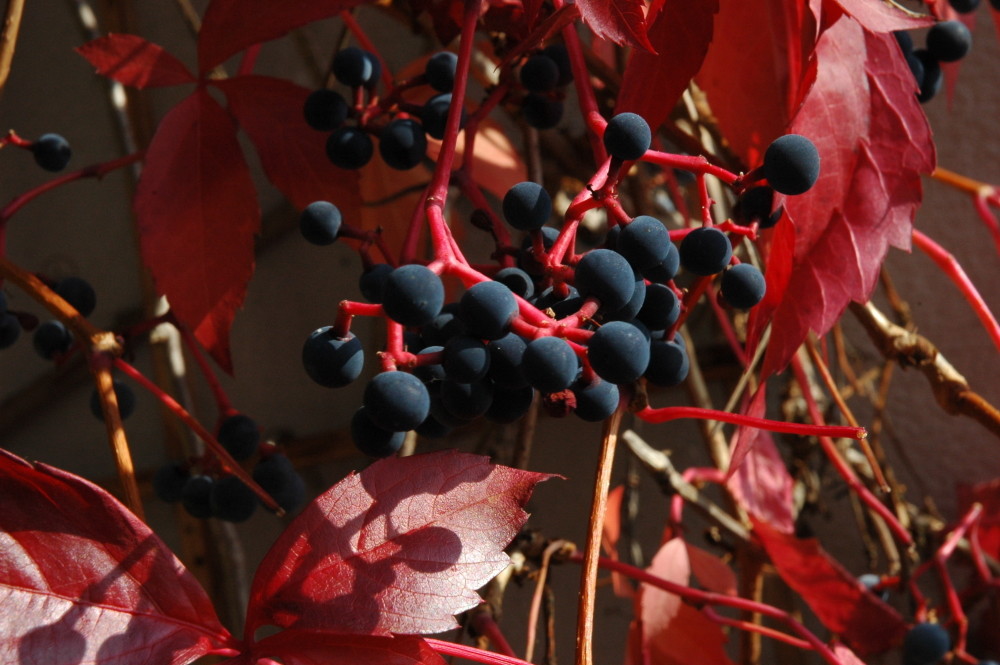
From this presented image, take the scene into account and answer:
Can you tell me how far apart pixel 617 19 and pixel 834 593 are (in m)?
0.48

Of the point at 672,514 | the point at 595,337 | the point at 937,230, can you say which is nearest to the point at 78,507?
the point at 595,337

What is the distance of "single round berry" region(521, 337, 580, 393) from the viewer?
0.91ft

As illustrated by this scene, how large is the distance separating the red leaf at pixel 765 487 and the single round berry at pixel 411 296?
45 centimetres

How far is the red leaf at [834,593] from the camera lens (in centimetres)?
62

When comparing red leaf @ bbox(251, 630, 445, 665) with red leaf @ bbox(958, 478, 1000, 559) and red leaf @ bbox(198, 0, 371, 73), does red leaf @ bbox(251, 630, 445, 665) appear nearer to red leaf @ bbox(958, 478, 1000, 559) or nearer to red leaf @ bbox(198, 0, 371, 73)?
red leaf @ bbox(198, 0, 371, 73)

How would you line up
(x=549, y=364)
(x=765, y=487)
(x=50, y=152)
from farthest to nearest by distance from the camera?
(x=765, y=487), (x=50, y=152), (x=549, y=364)

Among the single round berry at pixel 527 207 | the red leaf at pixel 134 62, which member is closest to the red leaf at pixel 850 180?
the single round berry at pixel 527 207

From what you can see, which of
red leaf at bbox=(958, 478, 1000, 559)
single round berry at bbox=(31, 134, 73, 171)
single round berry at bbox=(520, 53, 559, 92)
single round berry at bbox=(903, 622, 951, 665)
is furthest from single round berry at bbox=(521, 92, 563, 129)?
red leaf at bbox=(958, 478, 1000, 559)

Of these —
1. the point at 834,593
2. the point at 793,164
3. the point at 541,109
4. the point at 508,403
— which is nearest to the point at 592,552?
the point at 508,403

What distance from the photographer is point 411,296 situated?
0.94 ft

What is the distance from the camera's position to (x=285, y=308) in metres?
1.10

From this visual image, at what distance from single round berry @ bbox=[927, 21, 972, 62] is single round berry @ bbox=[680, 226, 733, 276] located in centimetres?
33

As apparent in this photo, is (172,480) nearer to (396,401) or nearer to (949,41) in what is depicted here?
(396,401)

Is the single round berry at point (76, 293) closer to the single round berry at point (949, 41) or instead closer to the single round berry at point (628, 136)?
the single round berry at point (628, 136)
